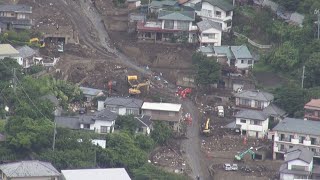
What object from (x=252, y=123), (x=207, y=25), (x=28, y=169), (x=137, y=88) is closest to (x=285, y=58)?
(x=207, y=25)

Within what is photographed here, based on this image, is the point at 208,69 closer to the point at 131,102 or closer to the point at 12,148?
the point at 131,102

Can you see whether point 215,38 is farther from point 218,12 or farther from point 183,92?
point 183,92

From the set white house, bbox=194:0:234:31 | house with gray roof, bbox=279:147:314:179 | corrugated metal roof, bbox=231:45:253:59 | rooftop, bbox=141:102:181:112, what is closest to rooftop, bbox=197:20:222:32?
white house, bbox=194:0:234:31

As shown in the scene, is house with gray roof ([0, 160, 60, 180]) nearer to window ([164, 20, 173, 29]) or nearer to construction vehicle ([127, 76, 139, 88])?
construction vehicle ([127, 76, 139, 88])

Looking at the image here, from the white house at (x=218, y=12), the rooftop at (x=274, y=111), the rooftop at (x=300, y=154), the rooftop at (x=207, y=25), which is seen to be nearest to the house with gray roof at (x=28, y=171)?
the rooftop at (x=300, y=154)

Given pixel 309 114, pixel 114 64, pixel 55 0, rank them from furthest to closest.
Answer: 1. pixel 55 0
2. pixel 114 64
3. pixel 309 114

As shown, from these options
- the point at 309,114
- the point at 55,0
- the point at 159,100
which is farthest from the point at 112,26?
the point at 309,114
